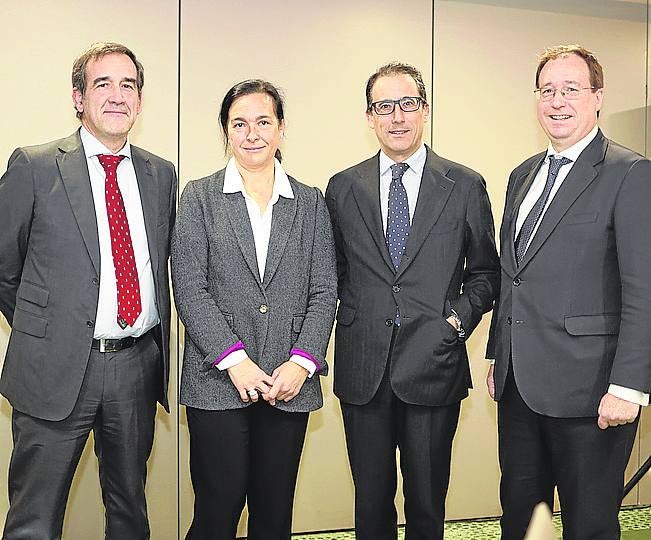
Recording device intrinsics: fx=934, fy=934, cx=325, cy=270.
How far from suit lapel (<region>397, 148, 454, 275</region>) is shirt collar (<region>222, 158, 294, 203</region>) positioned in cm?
43

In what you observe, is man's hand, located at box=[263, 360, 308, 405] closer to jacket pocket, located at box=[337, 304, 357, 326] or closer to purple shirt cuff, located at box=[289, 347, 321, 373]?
purple shirt cuff, located at box=[289, 347, 321, 373]

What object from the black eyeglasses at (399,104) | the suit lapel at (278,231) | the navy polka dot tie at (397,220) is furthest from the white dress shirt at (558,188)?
the suit lapel at (278,231)

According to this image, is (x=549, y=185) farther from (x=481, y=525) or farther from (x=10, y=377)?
(x=481, y=525)

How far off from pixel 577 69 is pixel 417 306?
0.91 metres

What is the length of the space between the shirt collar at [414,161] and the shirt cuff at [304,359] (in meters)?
0.71

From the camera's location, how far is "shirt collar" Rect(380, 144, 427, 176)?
10.6ft

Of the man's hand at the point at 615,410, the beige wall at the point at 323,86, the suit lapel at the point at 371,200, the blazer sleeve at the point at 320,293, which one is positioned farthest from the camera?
the beige wall at the point at 323,86

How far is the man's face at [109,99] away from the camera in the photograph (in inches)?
120

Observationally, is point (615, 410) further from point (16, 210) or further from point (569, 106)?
point (16, 210)

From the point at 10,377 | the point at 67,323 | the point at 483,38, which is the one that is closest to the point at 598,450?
the point at 67,323

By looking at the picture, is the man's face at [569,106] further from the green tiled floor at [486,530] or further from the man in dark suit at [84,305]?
the green tiled floor at [486,530]

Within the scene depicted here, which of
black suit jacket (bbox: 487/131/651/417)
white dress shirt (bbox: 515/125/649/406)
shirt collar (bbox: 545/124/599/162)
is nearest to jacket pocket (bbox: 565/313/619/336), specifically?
black suit jacket (bbox: 487/131/651/417)

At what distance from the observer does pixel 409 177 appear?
3232 millimetres

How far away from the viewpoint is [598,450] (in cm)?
280
